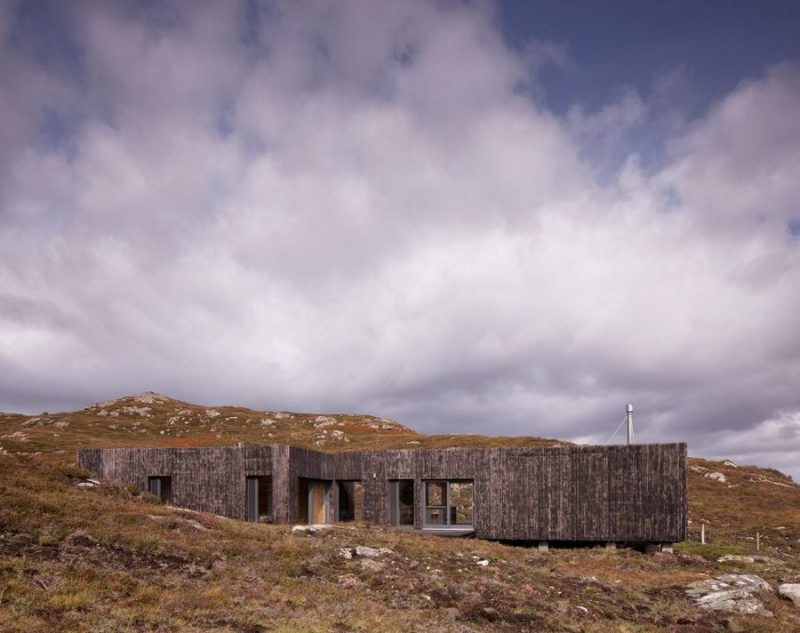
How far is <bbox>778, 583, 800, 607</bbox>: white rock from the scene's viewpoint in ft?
76.9

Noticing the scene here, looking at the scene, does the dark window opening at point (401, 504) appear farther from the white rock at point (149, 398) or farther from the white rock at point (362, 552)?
the white rock at point (149, 398)

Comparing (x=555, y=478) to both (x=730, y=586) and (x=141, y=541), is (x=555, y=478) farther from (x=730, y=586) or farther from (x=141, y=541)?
(x=141, y=541)

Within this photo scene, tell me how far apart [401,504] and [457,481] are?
685 cm

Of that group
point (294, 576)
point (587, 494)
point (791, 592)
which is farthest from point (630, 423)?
point (294, 576)

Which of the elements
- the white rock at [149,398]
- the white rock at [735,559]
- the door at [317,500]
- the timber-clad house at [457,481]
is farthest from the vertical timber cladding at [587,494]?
the white rock at [149,398]

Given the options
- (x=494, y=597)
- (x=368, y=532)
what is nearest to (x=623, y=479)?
(x=368, y=532)

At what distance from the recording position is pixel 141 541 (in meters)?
21.1

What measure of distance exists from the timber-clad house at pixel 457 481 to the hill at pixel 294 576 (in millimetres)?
2083

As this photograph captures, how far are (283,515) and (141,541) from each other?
16027mm

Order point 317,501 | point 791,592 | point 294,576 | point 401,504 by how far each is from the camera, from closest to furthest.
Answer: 1. point 294,576
2. point 791,592
3. point 317,501
4. point 401,504

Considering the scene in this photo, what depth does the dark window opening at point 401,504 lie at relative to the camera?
3919 cm

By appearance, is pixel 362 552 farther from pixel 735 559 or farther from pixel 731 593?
pixel 735 559

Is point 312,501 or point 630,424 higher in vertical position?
point 630,424

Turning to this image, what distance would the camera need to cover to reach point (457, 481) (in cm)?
3762
